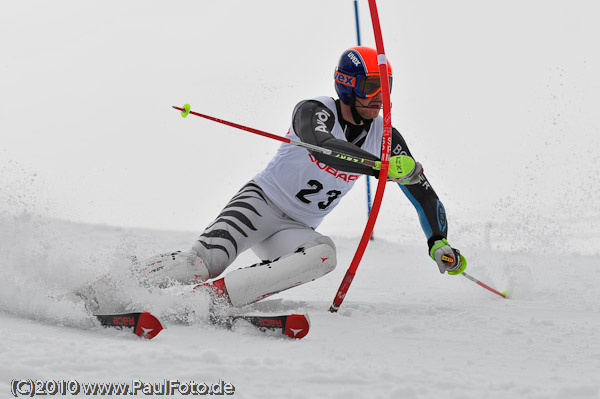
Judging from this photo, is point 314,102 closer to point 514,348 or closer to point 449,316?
point 449,316

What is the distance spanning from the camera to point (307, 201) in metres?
2.79

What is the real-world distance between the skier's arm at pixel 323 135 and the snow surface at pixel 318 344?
0.63m

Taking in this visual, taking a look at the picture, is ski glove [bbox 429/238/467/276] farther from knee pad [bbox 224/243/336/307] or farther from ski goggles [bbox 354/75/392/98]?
ski goggles [bbox 354/75/392/98]

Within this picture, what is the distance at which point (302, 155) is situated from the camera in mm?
2791

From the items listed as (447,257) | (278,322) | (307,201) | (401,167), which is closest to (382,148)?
(401,167)

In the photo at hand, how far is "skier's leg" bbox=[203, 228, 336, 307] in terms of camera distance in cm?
221

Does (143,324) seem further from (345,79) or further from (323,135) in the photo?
(345,79)

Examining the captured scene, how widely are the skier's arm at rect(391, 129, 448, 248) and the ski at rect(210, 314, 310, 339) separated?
3.83 ft

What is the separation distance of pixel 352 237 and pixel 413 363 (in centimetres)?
494

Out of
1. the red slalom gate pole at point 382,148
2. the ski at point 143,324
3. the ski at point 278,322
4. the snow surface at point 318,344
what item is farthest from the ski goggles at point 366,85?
the ski at point 143,324

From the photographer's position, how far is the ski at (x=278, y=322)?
1.93 m

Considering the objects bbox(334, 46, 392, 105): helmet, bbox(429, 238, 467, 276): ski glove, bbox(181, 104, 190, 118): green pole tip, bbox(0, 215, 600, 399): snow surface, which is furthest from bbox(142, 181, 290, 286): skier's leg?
bbox(429, 238, 467, 276): ski glove

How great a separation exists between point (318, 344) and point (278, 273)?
0.47 metres

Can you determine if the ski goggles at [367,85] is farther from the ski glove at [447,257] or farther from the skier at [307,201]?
the ski glove at [447,257]
